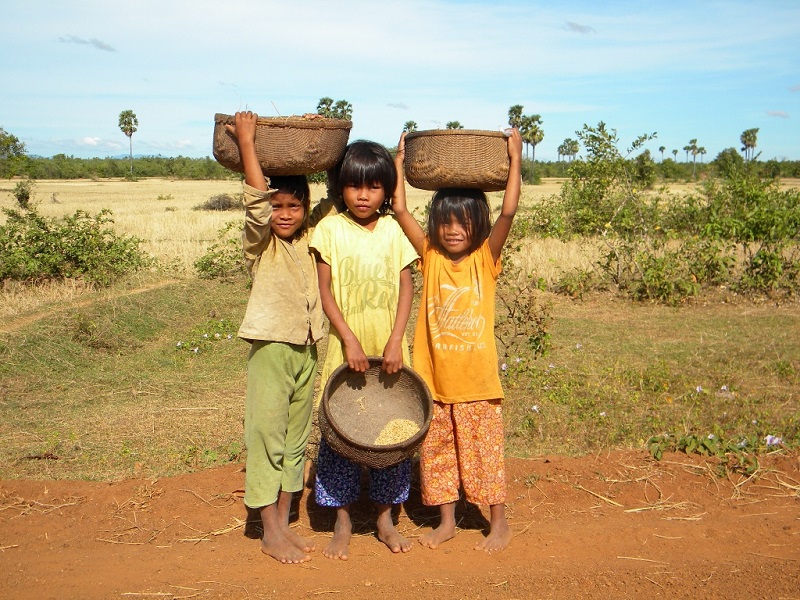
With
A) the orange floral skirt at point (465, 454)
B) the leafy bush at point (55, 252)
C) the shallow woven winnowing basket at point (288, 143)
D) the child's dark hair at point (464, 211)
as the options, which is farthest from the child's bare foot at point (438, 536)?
the leafy bush at point (55, 252)

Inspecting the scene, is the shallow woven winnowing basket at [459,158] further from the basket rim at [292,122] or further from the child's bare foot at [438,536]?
the child's bare foot at [438,536]

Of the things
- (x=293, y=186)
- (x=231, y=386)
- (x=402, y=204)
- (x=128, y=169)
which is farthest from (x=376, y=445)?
(x=128, y=169)

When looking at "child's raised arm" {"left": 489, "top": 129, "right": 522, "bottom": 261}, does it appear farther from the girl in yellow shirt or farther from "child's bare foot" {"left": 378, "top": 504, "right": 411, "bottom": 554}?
"child's bare foot" {"left": 378, "top": 504, "right": 411, "bottom": 554}

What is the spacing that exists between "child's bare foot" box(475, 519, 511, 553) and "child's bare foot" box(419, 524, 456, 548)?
14 centimetres

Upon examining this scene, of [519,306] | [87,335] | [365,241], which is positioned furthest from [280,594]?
[87,335]

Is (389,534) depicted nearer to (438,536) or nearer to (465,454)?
(438,536)

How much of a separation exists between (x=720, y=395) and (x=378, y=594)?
3660 millimetres

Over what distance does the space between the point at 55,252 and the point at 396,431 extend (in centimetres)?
760

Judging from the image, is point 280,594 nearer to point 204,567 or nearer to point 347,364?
point 204,567

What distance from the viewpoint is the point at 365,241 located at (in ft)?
10.6

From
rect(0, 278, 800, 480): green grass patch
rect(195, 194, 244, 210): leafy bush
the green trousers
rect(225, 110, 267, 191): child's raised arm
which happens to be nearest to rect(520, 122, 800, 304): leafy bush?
rect(0, 278, 800, 480): green grass patch

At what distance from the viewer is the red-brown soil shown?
302cm

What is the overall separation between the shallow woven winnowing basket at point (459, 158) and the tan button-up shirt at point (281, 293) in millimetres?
639

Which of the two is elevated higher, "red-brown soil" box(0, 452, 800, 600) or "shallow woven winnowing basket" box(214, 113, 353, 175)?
"shallow woven winnowing basket" box(214, 113, 353, 175)
